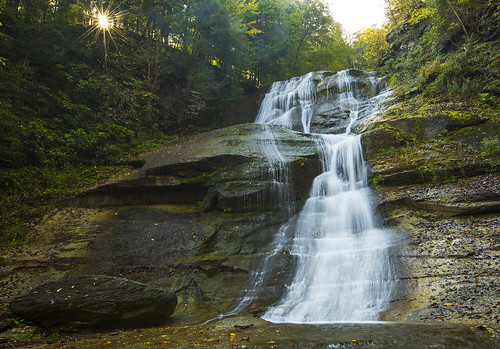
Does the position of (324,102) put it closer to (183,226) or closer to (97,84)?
(183,226)

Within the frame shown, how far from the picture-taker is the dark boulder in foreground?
16.1 ft

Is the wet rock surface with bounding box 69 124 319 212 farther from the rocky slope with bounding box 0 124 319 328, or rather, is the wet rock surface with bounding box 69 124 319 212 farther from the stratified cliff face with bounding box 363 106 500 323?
the stratified cliff face with bounding box 363 106 500 323

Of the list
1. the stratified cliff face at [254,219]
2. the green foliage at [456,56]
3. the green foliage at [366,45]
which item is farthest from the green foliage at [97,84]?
Answer: the green foliage at [366,45]

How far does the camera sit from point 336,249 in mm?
7496

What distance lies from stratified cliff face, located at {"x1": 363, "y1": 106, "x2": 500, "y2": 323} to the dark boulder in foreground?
425cm

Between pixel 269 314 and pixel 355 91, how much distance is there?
13981 mm

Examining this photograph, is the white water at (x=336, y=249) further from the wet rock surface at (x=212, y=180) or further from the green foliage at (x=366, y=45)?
the green foliage at (x=366, y=45)

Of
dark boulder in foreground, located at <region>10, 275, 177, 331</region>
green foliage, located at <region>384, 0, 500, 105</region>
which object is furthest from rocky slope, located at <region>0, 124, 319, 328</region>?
green foliage, located at <region>384, 0, 500, 105</region>

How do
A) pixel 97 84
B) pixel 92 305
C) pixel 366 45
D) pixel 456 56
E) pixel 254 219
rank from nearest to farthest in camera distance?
pixel 92 305
pixel 254 219
pixel 456 56
pixel 97 84
pixel 366 45

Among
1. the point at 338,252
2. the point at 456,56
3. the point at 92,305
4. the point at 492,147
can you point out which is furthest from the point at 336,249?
the point at 456,56

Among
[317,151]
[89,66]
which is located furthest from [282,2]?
[317,151]

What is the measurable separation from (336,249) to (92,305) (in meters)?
5.64

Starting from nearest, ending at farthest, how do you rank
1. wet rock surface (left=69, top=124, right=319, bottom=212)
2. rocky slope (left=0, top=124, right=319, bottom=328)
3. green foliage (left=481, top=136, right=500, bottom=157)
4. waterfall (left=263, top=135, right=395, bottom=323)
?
waterfall (left=263, top=135, right=395, bottom=323) → rocky slope (left=0, top=124, right=319, bottom=328) → green foliage (left=481, top=136, right=500, bottom=157) → wet rock surface (left=69, top=124, right=319, bottom=212)

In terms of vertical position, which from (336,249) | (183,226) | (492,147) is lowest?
(336,249)
